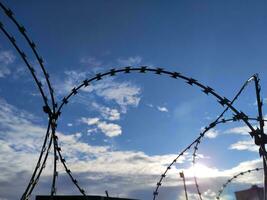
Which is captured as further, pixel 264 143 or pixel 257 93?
pixel 257 93

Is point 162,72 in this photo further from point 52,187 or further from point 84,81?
point 52,187

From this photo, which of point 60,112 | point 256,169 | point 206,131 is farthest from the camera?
point 256,169

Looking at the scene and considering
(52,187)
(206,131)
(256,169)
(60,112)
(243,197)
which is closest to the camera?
(52,187)

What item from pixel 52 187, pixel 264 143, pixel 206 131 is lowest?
pixel 52 187

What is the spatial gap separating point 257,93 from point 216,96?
151 cm

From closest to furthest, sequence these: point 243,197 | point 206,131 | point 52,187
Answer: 1. point 52,187
2. point 206,131
3. point 243,197

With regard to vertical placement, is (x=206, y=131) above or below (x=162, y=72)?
below

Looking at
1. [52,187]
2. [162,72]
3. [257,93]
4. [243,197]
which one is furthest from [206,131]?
[243,197]

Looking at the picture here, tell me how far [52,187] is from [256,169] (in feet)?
28.4

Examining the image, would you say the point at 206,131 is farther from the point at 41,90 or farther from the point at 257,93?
the point at 41,90

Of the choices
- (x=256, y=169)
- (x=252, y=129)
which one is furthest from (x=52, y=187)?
(x=256, y=169)

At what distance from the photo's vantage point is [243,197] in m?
52.8

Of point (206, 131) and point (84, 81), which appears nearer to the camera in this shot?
point (84, 81)

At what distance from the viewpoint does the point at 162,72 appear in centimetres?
916
